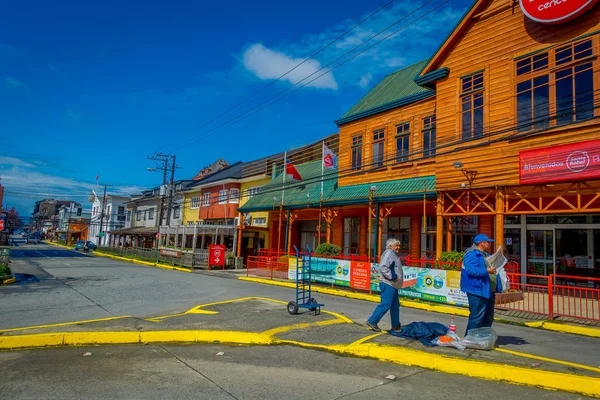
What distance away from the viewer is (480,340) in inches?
237

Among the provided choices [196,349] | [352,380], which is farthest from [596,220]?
[196,349]

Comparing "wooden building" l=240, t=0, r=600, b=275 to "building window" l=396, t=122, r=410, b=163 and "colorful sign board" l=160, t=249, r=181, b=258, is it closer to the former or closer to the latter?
"building window" l=396, t=122, r=410, b=163

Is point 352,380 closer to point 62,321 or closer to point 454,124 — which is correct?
point 62,321

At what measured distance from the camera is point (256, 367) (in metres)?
5.54

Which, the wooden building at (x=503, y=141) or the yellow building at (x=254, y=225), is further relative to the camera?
the yellow building at (x=254, y=225)

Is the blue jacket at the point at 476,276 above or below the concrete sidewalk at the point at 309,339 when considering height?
above

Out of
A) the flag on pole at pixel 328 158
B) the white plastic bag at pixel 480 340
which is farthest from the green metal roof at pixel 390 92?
the white plastic bag at pixel 480 340

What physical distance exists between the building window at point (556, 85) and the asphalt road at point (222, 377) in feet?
32.1

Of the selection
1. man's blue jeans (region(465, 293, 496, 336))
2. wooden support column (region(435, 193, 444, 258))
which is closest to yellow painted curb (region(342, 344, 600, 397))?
man's blue jeans (region(465, 293, 496, 336))

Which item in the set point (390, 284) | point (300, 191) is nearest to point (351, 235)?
point (300, 191)

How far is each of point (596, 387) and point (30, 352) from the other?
25.5ft

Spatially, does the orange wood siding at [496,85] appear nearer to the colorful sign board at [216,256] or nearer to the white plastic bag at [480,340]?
the white plastic bag at [480,340]

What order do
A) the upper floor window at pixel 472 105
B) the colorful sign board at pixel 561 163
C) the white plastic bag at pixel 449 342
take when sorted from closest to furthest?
1. the white plastic bag at pixel 449 342
2. the colorful sign board at pixel 561 163
3. the upper floor window at pixel 472 105

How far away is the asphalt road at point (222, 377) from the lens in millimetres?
4500
